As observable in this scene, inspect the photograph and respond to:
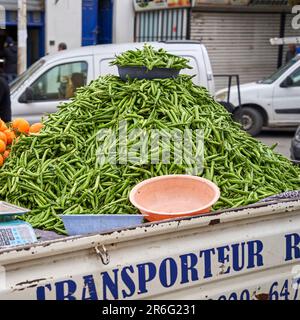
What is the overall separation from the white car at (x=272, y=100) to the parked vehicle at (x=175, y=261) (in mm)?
10965

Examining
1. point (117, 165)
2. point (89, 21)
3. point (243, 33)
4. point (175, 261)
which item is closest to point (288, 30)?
point (243, 33)

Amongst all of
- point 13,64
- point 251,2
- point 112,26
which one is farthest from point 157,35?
point 13,64

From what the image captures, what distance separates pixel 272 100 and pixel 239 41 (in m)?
6.25

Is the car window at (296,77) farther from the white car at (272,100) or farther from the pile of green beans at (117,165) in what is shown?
the pile of green beans at (117,165)

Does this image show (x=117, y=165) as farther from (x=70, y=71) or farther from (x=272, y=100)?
(x=272, y=100)

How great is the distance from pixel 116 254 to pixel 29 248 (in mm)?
445

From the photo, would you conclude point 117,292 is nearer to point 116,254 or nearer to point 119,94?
point 116,254

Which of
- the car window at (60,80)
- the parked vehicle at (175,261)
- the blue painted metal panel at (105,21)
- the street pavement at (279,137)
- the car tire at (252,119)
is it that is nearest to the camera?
the parked vehicle at (175,261)

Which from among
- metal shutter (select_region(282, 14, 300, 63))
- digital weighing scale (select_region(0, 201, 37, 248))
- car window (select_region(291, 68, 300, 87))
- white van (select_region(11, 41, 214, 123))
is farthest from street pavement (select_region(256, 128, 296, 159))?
digital weighing scale (select_region(0, 201, 37, 248))

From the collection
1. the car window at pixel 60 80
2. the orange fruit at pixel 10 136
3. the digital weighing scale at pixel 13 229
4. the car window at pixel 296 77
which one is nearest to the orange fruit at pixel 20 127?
the orange fruit at pixel 10 136

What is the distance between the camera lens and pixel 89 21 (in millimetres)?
20125

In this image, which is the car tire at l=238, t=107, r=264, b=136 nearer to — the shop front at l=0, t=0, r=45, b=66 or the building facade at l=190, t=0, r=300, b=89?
the building facade at l=190, t=0, r=300, b=89

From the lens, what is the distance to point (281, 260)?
142 inches

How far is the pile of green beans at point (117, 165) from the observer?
13.0 ft
